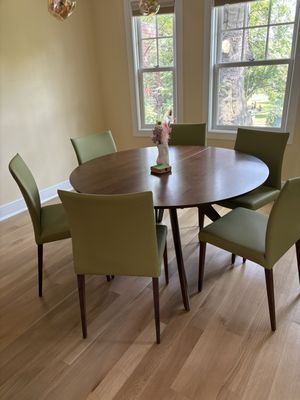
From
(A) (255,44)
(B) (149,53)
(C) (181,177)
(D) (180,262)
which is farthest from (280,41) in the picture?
(D) (180,262)

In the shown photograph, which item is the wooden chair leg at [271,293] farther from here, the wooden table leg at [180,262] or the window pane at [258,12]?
the window pane at [258,12]

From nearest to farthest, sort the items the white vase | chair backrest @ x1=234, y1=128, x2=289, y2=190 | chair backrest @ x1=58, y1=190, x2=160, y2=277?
chair backrest @ x1=58, y1=190, x2=160, y2=277 < the white vase < chair backrest @ x1=234, y1=128, x2=289, y2=190

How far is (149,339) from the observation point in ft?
Answer: 5.31

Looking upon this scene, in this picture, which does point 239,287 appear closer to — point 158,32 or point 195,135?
point 195,135

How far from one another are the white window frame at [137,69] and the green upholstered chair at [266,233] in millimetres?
2265

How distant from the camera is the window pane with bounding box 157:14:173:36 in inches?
135

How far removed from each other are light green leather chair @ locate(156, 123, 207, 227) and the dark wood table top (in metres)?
0.41

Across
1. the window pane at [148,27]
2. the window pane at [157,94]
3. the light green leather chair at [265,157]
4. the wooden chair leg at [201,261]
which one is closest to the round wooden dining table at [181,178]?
the wooden chair leg at [201,261]

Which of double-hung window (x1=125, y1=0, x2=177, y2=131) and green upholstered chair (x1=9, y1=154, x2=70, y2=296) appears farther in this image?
double-hung window (x1=125, y1=0, x2=177, y2=131)

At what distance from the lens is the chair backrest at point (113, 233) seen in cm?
123

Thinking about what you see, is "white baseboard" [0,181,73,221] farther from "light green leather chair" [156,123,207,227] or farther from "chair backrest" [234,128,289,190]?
"chair backrest" [234,128,289,190]

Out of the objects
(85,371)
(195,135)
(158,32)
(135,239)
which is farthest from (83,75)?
(85,371)

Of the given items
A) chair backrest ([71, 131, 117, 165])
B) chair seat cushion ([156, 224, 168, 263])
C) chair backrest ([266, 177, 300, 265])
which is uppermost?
chair backrest ([71, 131, 117, 165])

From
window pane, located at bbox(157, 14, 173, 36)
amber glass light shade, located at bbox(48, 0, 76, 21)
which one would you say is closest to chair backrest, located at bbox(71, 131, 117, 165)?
amber glass light shade, located at bbox(48, 0, 76, 21)
